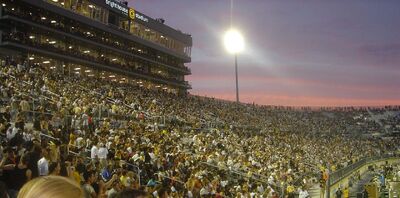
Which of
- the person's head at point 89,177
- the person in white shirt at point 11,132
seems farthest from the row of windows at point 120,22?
the person's head at point 89,177

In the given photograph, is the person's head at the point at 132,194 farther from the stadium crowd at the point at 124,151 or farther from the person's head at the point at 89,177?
the person's head at the point at 89,177

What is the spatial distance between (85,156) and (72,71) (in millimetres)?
35802

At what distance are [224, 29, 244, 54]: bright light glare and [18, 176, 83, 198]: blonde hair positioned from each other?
47.7 meters

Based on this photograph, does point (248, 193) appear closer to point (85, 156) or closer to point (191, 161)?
point (191, 161)

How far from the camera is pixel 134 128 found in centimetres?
2138

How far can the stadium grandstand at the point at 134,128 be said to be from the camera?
11.2 meters

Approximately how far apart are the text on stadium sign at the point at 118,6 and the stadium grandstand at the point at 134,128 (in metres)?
0.13

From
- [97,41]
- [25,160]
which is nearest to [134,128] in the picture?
[25,160]

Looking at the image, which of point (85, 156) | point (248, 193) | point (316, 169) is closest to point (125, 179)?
point (85, 156)

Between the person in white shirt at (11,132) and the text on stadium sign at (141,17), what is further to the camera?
the text on stadium sign at (141,17)

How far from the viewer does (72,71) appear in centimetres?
4772

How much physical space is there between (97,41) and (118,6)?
5.73 meters

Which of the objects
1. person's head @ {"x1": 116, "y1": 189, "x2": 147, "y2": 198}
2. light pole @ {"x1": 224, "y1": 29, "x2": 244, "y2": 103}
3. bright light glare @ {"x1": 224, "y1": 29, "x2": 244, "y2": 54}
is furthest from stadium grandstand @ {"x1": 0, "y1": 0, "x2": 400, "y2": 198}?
bright light glare @ {"x1": 224, "y1": 29, "x2": 244, "y2": 54}

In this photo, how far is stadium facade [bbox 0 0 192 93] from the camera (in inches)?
1619
